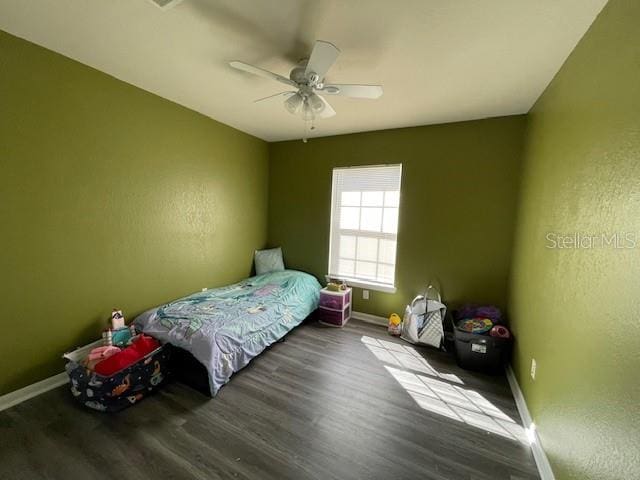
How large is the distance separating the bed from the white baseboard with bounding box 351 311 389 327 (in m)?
0.70

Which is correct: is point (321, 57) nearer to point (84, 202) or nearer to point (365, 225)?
point (84, 202)

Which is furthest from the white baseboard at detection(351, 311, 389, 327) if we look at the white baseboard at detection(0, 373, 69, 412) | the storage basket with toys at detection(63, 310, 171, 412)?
the white baseboard at detection(0, 373, 69, 412)

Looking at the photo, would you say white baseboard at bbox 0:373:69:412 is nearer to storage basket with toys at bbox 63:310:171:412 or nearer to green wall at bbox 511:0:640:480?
storage basket with toys at bbox 63:310:171:412

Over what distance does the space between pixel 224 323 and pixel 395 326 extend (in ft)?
6.27

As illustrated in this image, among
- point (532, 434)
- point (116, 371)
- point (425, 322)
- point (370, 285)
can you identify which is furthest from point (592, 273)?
point (116, 371)

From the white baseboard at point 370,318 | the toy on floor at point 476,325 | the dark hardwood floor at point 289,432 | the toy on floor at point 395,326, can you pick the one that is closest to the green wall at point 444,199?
the white baseboard at point 370,318

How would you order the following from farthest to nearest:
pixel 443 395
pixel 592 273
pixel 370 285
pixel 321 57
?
pixel 370 285 < pixel 443 395 < pixel 321 57 < pixel 592 273

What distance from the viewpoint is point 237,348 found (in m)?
2.09

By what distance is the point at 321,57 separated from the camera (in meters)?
1.41

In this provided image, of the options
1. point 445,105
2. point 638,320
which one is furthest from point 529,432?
point 445,105

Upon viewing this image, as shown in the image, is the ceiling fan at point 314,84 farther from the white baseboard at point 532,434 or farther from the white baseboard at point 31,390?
the white baseboard at point 31,390

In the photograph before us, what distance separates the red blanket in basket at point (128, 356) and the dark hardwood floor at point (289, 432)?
30 centimetres

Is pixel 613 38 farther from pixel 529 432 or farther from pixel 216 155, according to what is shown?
pixel 216 155

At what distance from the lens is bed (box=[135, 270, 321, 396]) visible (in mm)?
1931
